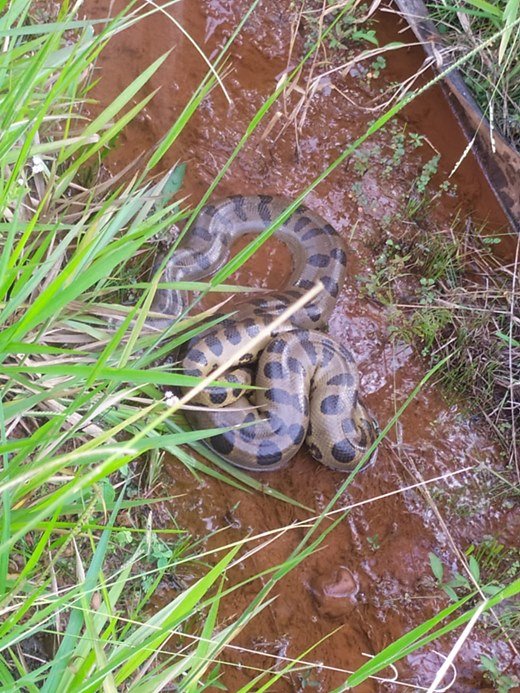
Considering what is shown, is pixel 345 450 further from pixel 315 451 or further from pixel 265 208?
pixel 265 208

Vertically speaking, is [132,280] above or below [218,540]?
above

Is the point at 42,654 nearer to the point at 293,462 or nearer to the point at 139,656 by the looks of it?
the point at 139,656

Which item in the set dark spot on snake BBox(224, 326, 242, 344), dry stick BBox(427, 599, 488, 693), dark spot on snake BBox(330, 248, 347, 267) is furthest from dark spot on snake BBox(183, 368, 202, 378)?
dry stick BBox(427, 599, 488, 693)

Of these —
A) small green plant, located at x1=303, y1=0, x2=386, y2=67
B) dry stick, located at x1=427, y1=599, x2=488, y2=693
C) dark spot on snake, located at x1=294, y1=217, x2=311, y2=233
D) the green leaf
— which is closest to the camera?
dry stick, located at x1=427, y1=599, x2=488, y2=693

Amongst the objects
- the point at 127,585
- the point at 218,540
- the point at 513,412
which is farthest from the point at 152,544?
the point at 513,412

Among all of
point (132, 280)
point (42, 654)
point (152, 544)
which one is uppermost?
point (132, 280)

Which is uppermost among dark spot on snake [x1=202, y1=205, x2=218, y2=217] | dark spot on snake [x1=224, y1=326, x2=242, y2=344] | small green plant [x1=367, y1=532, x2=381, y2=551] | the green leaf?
dark spot on snake [x1=202, y1=205, x2=218, y2=217]

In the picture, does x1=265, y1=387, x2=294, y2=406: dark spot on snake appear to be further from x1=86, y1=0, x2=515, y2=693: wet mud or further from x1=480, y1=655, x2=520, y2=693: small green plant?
x1=480, y1=655, x2=520, y2=693: small green plant

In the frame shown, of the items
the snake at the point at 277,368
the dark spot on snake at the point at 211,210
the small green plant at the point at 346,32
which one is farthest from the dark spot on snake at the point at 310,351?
the small green plant at the point at 346,32

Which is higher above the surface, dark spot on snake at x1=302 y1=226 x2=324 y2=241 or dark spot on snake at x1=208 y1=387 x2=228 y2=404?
dark spot on snake at x1=302 y1=226 x2=324 y2=241
